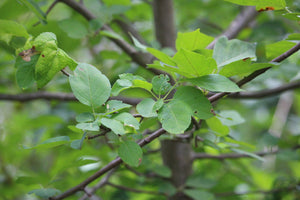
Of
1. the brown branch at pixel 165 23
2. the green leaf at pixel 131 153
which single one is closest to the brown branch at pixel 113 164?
the green leaf at pixel 131 153

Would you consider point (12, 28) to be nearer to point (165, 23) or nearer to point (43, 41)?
point (43, 41)

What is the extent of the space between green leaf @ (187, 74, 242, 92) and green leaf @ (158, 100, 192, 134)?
0.03 metres

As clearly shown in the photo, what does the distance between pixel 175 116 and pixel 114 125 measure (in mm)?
61

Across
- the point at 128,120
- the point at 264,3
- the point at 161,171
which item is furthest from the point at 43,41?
the point at 161,171

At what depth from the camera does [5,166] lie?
104cm

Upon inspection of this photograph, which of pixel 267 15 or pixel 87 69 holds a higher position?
pixel 87 69

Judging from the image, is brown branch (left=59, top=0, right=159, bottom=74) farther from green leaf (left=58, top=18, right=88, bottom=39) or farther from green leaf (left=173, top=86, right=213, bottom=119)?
green leaf (left=173, top=86, right=213, bottom=119)

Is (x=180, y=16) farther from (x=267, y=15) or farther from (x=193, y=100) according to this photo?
(x=193, y=100)

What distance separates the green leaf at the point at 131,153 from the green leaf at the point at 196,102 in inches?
2.7

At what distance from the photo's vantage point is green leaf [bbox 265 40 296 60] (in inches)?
13.9

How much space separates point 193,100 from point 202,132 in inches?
9.0

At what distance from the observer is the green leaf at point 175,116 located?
27 cm

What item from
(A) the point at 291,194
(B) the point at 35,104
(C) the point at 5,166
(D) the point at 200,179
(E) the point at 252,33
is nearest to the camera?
(D) the point at 200,179

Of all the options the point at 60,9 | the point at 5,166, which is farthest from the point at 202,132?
the point at 5,166
